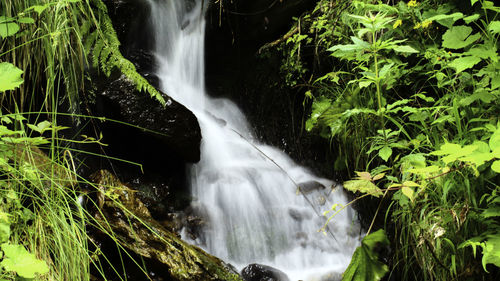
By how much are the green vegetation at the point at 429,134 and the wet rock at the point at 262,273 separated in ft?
2.70

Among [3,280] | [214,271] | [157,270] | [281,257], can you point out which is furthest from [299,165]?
[3,280]

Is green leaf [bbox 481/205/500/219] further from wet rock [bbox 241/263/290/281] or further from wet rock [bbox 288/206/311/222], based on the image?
wet rock [bbox 288/206/311/222]

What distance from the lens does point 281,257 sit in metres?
3.07

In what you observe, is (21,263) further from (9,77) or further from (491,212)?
(491,212)

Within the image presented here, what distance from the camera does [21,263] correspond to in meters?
1.12

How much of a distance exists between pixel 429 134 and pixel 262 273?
56.8 inches

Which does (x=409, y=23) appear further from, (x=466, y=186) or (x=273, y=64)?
(x=273, y=64)

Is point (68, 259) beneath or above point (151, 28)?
beneath

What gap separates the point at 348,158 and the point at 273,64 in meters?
1.66

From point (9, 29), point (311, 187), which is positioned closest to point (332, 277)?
point (311, 187)

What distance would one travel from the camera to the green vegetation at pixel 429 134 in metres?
1.64

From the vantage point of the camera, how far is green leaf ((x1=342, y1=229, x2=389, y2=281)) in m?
1.70

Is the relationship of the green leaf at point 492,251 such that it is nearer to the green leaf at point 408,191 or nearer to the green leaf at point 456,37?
the green leaf at point 408,191

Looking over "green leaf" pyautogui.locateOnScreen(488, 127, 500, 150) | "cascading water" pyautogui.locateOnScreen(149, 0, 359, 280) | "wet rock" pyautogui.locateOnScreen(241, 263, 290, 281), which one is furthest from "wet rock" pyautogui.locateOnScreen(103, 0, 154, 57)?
"green leaf" pyautogui.locateOnScreen(488, 127, 500, 150)
